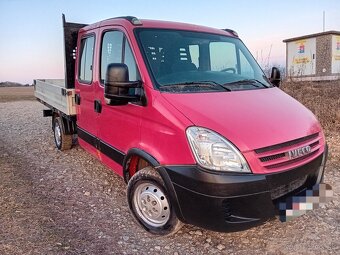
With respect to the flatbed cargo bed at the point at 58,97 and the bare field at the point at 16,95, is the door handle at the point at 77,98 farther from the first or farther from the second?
the bare field at the point at 16,95

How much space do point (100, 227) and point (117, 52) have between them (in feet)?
6.80

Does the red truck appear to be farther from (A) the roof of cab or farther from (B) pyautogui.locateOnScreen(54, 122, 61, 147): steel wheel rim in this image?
(B) pyautogui.locateOnScreen(54, 122, 61, 147): steel wheel rim

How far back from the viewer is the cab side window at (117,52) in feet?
11.9

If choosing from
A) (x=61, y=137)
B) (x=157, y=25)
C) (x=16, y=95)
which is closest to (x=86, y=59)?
(x=157, y=25)

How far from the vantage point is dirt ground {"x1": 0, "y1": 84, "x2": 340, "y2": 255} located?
3174 millimetres

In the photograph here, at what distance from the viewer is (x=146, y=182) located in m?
3.36

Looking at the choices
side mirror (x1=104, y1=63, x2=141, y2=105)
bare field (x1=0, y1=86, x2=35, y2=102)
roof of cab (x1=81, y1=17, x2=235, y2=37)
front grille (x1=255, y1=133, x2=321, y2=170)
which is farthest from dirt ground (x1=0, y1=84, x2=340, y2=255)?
bare field (x1=0, y1=86, x2=35, y2=102)

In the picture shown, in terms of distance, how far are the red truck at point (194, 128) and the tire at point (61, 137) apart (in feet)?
7.04

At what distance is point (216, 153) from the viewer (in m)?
2.73

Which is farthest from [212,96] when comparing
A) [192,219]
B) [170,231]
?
[170,231]

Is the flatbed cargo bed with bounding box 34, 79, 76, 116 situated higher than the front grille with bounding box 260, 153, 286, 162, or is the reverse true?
the flatbed cargo bed with bounding box 34, 79, 76, 116

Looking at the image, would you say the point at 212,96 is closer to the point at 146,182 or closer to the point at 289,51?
the point at 146,182

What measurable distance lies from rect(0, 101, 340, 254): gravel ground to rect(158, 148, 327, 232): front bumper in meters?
0.49

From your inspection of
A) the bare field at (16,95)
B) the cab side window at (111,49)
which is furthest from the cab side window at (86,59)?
the bare field at (16,95)
